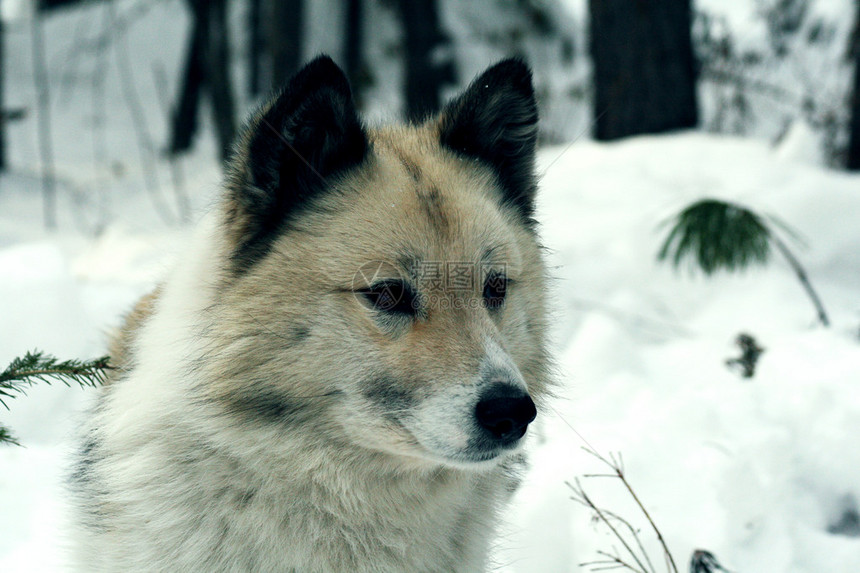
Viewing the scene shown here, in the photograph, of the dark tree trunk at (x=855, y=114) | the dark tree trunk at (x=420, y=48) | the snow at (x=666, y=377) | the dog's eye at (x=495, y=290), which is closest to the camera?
the dog's eye at (x=495, y=290)

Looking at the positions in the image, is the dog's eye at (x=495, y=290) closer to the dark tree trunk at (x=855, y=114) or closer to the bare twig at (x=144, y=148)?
the dark tree trunk at (x=855, y=114)

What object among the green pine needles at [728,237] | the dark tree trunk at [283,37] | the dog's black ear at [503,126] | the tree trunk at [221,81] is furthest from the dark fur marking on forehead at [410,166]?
the tree trunk at [221,81]

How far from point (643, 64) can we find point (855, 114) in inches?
71.5

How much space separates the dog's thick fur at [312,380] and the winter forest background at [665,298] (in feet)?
1.41

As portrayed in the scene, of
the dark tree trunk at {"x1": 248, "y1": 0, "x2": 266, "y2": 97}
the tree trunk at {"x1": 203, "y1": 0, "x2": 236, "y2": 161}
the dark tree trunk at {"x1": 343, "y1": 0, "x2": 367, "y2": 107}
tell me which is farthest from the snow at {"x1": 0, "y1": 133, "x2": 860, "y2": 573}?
the dark tree trunk at {"x1": 248, "y1": 0, "x2": 266, "y2": 97}

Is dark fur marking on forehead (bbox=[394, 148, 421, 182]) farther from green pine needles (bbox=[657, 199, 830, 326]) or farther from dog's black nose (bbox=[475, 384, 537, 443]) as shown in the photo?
green pine needles (bbox=[657, 199, 830, 326])

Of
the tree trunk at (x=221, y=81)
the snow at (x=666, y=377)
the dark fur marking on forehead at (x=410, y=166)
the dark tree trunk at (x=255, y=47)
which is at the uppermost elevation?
the dark tree trunk at (x=255, y=47)

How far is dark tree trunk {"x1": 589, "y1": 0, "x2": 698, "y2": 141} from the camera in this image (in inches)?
261

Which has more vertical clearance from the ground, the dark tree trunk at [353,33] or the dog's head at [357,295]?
the dark tree trunk at [353,33]

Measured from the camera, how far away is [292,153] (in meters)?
2.19

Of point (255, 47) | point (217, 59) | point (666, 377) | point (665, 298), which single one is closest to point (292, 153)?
point (666, 377)

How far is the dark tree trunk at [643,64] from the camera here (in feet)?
21.7

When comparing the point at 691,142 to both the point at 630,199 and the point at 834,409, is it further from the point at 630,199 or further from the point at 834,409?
the point at 834,409

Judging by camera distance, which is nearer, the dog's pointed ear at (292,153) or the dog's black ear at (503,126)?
the dog's pointed ear at (292,153)
